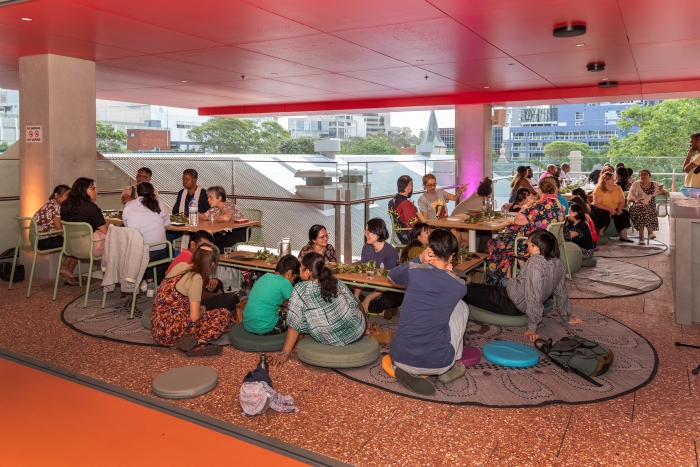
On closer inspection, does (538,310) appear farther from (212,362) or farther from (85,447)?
(85,447)

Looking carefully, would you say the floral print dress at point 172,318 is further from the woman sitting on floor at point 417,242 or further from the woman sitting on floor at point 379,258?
the woman sitting on floor at point 417,242

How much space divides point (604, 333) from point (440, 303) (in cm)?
256

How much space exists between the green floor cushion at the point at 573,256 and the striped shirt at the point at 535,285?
287 centimetres

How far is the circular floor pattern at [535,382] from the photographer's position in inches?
169

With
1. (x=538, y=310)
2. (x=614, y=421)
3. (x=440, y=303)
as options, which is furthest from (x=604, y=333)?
(x=440, y=303)

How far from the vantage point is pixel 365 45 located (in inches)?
289

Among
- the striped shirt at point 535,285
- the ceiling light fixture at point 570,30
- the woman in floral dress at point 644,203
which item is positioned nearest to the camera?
the striped shirt at point 535,285

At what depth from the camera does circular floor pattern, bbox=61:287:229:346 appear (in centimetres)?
571

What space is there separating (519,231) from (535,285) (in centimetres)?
168

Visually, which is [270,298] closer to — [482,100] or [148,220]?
[148,220]

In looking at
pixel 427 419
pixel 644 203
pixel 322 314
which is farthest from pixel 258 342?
pixel 644 203

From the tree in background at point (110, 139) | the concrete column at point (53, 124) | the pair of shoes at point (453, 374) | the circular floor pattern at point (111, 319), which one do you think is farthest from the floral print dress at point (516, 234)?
the tree in background at point (110, 139)

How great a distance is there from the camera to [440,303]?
167 inches

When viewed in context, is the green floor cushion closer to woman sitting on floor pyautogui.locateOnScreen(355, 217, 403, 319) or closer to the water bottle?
woman sitting on floor pyautogui.locateOnScreen(355, 217, 403, 319)
